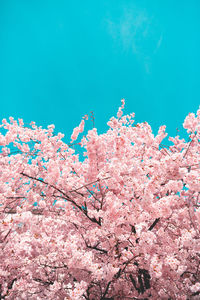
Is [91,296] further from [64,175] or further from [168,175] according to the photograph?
[168,175]

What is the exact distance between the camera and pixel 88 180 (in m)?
5.75

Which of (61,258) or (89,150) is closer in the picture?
(61,258)

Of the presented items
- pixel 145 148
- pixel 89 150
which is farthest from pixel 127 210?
pixel 145 148

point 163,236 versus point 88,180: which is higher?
point 88,180

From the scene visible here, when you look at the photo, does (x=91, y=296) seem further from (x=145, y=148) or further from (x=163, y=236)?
(x=145, y=148)

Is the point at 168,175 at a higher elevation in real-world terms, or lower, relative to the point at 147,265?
higher

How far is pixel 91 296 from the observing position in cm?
507

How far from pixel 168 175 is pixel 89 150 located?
2728mm

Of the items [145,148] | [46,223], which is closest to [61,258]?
[46,223]

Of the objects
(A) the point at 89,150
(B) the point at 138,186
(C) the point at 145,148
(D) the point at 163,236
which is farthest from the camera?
(C) the point at 145,148

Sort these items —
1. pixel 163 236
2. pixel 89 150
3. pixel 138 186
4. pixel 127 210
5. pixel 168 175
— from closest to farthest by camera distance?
pixel 168 175 < pixel 138 186 < pixel 127 210 < pixel 163 236 < pixel 89 150

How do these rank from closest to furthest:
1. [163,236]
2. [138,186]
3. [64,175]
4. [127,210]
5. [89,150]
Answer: [138,186], [127,210], [163,236], [64,175], [89,150]

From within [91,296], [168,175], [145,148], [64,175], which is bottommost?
[91,296]

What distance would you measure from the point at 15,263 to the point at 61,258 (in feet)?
8.32
